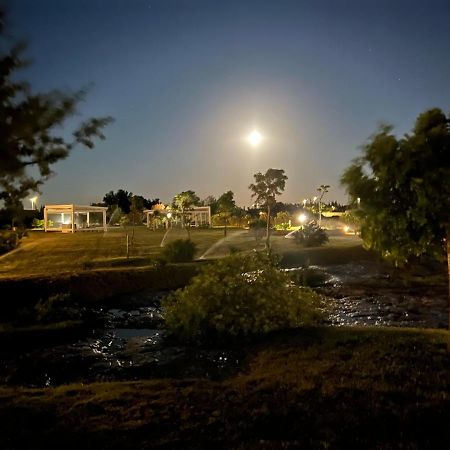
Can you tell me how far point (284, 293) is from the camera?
42.8 ft

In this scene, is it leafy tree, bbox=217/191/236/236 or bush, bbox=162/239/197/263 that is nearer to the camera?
bush, bbox=162/239/197/263

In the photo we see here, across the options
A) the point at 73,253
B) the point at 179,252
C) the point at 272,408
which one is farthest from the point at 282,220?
the point at 272,408

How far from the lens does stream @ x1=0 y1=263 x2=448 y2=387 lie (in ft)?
36.6

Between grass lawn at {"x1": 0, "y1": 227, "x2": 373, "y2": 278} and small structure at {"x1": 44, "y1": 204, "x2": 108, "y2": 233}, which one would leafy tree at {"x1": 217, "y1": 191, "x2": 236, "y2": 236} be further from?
grass lawn at {"x1": 0, "y1": 227, "x2": 373, "y2": 278}

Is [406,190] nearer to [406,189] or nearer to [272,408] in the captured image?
[406,189]

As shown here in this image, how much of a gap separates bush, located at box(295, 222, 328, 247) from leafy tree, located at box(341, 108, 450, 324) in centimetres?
3097

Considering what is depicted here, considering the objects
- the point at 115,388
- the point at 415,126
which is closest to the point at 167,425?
the point at 115,388

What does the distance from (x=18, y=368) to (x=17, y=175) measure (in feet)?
21.2

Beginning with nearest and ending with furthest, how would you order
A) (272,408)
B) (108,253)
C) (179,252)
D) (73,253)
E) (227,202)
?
(272,408) < (179,252) < (73,253) < (108,253) < (227,202)

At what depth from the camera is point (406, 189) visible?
29.7ft

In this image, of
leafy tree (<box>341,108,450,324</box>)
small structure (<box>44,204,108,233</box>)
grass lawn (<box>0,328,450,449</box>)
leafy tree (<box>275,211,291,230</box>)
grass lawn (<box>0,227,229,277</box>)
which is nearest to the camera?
grass lawn (<box>0,328,450,449</box>)

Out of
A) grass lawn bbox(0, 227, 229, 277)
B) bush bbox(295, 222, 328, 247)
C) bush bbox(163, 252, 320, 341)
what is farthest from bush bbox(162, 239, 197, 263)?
bush bbox(163, 252, 320, 341)

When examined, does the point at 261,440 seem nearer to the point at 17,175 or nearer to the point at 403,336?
the point at 17,175

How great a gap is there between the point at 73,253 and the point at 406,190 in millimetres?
32108
